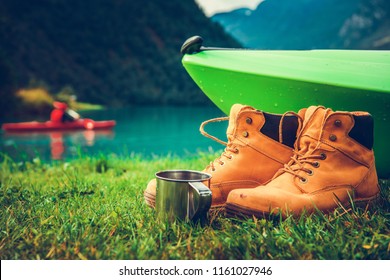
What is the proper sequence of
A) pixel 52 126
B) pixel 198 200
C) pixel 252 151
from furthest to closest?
pixel 52 126
pixel 252 151
pixel 198 200

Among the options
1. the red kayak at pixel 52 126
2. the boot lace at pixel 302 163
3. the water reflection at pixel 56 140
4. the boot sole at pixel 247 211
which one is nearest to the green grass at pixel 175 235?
the boot sole at pixel 247 211

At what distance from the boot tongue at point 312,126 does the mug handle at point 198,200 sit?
427 millimetres

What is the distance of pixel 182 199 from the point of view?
123 cm

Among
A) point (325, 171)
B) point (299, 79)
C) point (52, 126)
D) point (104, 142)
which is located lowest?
point (104, 142)

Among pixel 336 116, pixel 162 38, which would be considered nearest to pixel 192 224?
pixel 336 116

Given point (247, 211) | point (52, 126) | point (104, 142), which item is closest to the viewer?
point (247, 211)

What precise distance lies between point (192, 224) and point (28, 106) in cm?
1137

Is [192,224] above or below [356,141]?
below

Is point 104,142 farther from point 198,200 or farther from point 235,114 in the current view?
point 198,200

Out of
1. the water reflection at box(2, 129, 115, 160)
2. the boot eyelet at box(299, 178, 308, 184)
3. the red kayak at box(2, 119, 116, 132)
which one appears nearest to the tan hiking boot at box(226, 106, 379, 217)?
the boot eyelet at box(299, 178, 308, 184)

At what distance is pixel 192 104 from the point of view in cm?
2070

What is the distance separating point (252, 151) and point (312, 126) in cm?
23

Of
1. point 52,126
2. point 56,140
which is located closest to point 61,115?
point 52,126

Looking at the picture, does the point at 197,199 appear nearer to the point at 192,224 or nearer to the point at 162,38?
the point at 192,224
